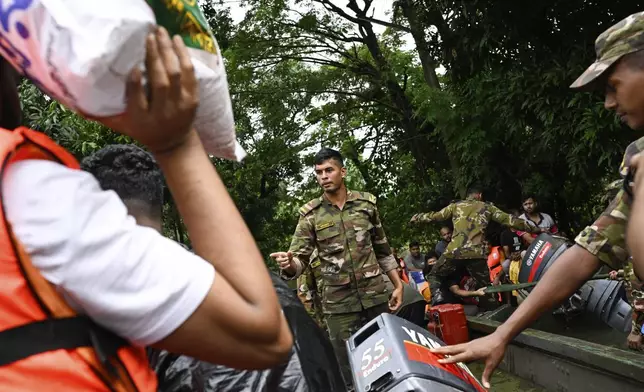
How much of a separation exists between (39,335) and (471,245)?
300 inches

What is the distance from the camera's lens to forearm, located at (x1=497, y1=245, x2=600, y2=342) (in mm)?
2281

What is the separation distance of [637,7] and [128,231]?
29.2ft

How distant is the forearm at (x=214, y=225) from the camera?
87cm

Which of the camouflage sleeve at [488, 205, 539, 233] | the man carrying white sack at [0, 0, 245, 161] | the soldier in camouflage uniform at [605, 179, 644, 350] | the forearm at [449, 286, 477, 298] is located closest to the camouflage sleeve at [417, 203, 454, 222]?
the camouflage sleeve at [488, 205, 539, 233]

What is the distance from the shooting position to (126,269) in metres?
0.79

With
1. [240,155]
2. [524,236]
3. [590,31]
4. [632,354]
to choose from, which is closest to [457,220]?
[524,236]

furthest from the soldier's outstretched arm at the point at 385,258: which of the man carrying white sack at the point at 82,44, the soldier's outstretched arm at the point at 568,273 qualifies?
the man carrying white sack at the point at 82,44

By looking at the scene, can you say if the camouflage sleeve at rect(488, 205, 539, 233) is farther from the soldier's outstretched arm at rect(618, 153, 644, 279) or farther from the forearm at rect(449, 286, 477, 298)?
the soldier's outstretched arm at rect(618, 153, 644, 279)

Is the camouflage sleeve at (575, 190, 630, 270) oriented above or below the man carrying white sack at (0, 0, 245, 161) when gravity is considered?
below

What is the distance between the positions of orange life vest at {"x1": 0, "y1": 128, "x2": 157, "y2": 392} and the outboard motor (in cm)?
133

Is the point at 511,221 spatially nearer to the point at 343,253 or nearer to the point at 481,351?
the point at 343,253

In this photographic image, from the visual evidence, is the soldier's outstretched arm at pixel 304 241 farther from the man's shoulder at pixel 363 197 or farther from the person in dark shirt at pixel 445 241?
the person in dark shirt at pixel 445 241

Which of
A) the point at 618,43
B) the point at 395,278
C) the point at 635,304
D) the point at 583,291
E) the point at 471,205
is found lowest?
the point at 583,291

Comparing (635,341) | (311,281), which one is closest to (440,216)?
(311,281)
